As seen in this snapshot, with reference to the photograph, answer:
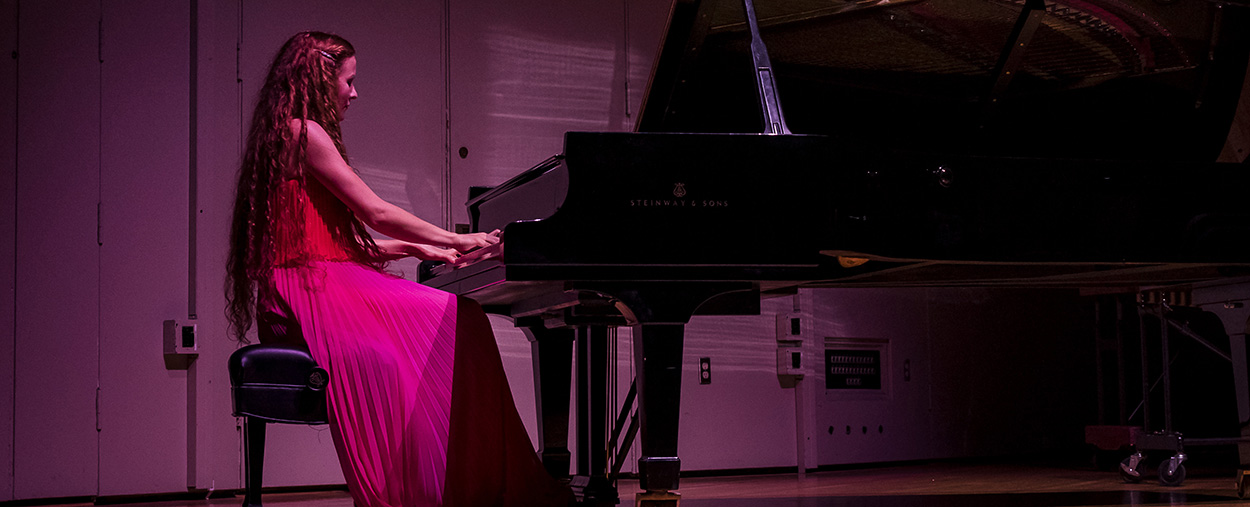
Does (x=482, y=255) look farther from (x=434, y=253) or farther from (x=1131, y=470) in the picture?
(x=1131, y=470)

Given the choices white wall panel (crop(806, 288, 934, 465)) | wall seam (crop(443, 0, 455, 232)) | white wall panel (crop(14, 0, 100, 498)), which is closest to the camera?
white wall panel (crop(14, 0, 100, 498))

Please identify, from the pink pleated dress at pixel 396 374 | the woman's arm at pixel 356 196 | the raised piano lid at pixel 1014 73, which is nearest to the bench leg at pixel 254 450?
the pink pleated dress at pixel 396 374

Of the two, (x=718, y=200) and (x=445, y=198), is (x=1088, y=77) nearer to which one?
(x=718, y=200)

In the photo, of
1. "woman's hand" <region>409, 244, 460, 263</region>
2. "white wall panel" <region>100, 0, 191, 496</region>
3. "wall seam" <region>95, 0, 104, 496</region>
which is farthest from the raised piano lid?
"wall seam" <region>95, 0, 104, 496</region>

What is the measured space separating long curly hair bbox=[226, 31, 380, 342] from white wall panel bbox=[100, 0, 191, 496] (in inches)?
73.7

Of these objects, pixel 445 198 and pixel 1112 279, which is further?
pixel 445 198

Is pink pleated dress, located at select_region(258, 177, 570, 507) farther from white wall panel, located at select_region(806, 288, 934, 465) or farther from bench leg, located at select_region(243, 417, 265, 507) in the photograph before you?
white wall panel, located at select_region(806, 288, 934, 465)

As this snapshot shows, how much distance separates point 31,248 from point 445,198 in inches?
61.1

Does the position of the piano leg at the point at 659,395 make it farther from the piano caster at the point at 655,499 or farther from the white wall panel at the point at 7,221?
the white wall panel at the point at 7,221

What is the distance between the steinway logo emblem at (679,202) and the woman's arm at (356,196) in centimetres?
36

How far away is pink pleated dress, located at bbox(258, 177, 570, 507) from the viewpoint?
2215mm

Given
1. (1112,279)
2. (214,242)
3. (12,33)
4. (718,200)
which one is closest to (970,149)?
(1112,279)

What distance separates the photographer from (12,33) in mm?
4023

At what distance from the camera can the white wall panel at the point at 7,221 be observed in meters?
3.90
